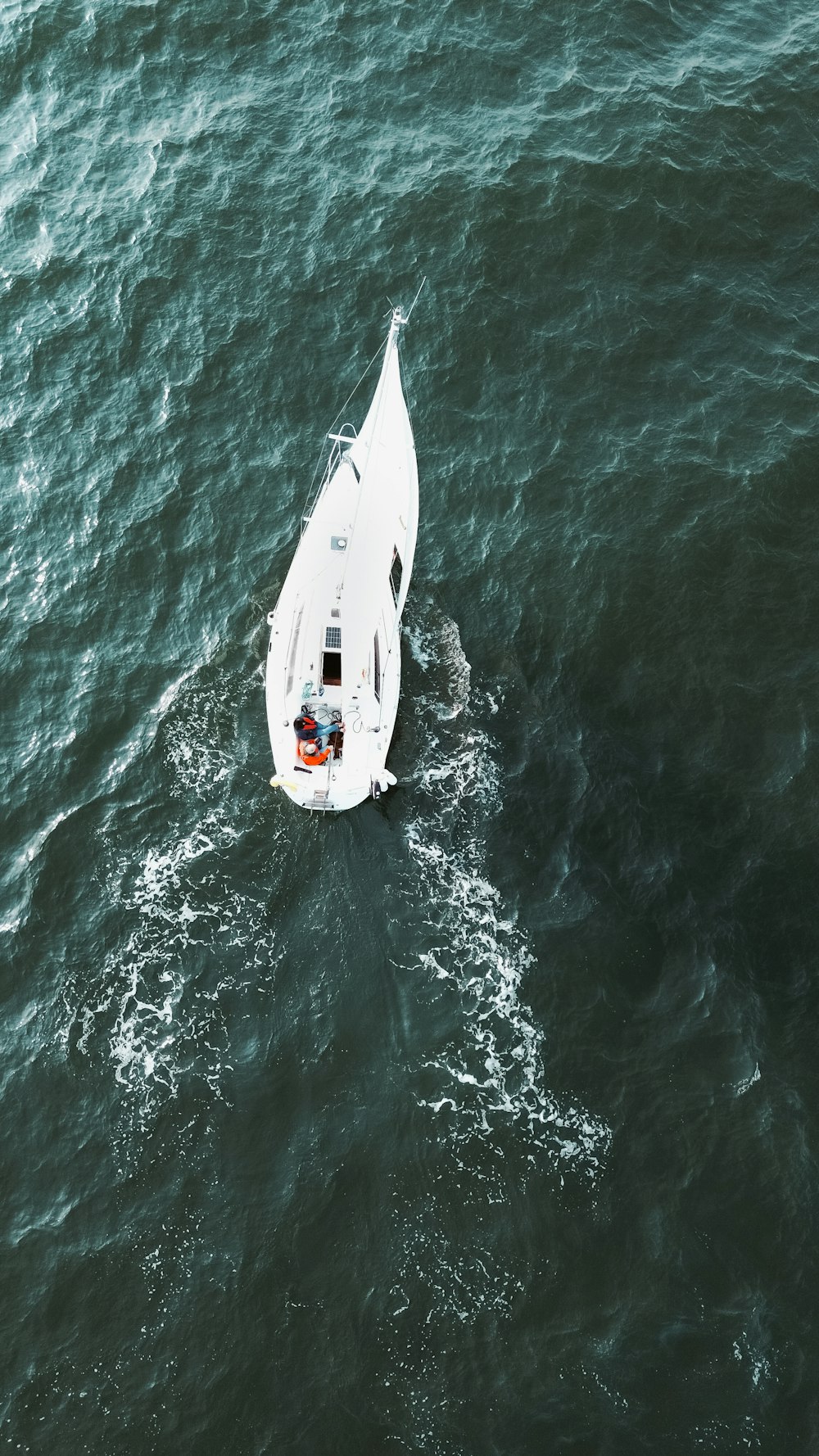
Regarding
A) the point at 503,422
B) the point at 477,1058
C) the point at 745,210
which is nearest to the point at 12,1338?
the point at 477,1058

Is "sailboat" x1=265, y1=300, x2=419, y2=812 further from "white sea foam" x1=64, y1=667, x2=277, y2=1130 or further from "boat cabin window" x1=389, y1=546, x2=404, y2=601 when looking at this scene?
"white sea foam" x1=64, y1=667, x2=277, y2=1130

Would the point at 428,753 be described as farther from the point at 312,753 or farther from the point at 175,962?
the point at 175,962

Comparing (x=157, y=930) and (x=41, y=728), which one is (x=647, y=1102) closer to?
(x=157, y=930)

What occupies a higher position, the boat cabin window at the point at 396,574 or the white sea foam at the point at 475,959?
the boat cabin window at the point at 396,574

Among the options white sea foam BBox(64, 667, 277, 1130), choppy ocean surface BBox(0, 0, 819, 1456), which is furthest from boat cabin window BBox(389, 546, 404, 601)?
white sea foam BBox(64, 667, 277, 1130)

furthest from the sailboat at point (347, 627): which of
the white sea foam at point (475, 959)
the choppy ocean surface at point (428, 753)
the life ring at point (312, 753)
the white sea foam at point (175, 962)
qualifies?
the white sea foam at point (175, 962)

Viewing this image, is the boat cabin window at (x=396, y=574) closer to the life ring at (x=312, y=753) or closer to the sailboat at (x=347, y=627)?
the sailboat at (x=347, y=627)
